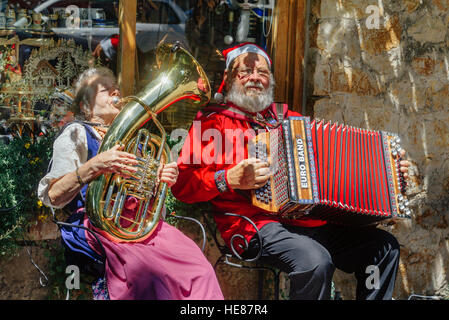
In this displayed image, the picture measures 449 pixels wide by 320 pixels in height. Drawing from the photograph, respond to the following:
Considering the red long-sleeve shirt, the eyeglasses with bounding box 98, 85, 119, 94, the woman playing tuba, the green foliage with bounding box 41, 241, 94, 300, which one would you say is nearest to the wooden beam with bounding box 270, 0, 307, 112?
the red long-sleeve shirt

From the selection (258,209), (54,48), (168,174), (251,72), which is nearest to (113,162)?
(168,174)

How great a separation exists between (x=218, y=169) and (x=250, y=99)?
20.9 inches

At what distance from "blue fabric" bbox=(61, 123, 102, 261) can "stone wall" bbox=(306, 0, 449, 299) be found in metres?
1.78

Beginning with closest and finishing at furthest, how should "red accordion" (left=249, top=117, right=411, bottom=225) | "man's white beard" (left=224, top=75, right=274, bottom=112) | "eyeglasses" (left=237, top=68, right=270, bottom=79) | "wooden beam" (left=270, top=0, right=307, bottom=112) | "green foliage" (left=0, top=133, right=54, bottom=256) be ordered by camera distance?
"red accordion" (left=249, top=117, right=411, bottom=225)
"green foliage" (left=0, top=133, right=54, bottom=256)
"man's white beard" (left=224, top=75, right=274, bottom=112)
"eyeglasses" (left=237, top=68, right=270, bottom=79)
"wooden beam" (left=270, top=0, right=307, bottom=112)

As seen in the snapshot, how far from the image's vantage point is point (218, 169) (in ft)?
12.0

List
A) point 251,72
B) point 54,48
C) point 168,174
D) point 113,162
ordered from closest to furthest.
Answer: point 113,162
point 168,174
point 251,72
point 54,48

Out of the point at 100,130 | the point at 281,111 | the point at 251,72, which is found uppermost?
the point at 251,72

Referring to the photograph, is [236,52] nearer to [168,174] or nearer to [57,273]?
[168,174]

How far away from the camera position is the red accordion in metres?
3.26

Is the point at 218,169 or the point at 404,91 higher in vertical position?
the point at 404,91

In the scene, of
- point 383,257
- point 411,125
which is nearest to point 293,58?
point 411,125

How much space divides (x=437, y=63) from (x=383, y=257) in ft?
5.75

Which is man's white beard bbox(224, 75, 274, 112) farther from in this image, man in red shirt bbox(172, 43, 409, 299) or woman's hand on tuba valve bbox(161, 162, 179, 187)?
woman's hand on tuba valve bbox(161, 162, 179, 187)

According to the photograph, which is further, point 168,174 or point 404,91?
point 404,91
